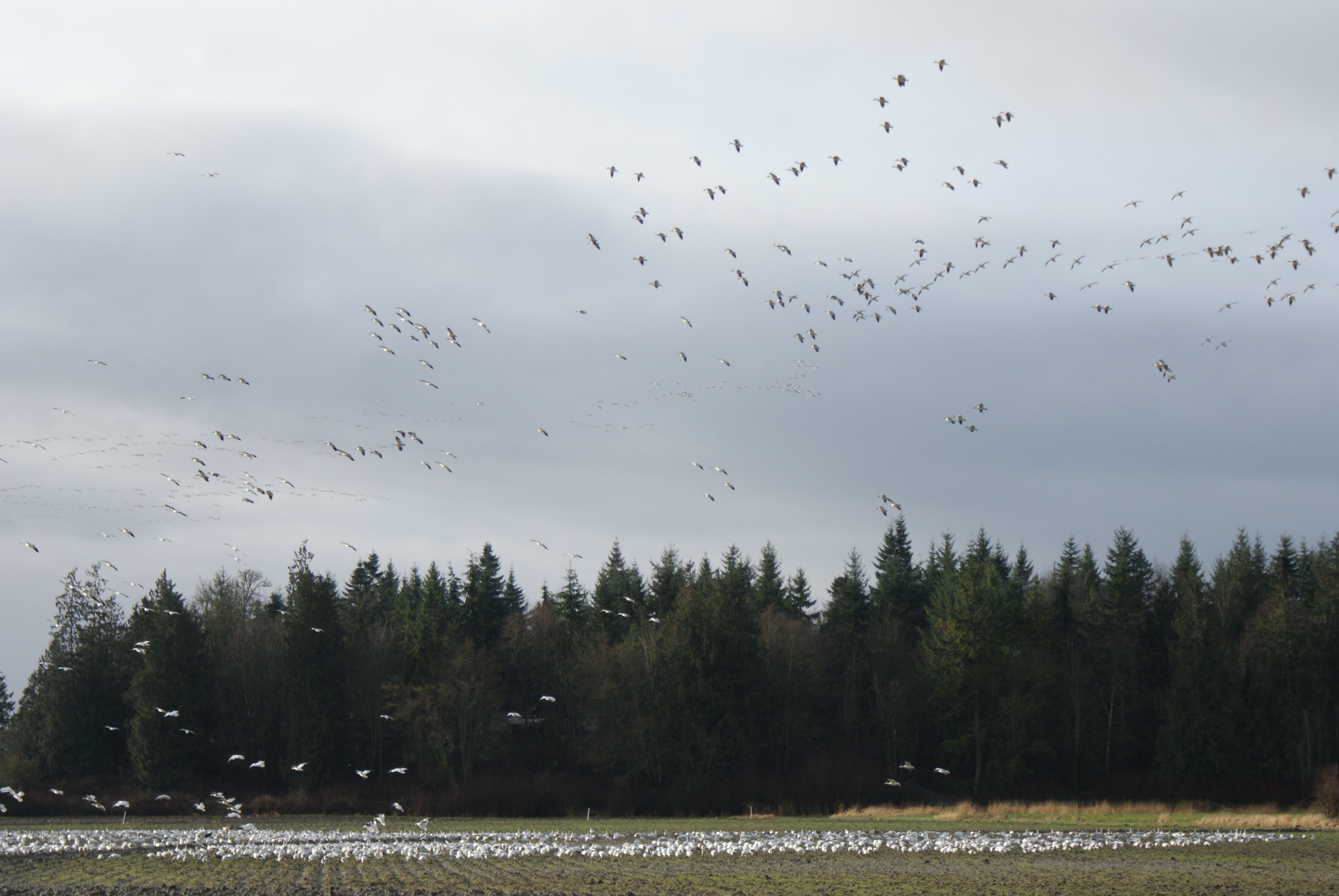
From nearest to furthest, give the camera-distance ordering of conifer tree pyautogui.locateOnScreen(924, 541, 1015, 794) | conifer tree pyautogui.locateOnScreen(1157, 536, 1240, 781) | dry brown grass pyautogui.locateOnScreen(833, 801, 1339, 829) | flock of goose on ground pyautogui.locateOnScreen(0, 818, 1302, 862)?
flock of goose on ground pyautogui.locateOnScreen(0, 818, 1302, 862) < dry brown grass pyautogui.locateOnScreen(833, 801, 1339, 829) < conifer tree pyautogui.locateOnScreen(1157, 536, 1240, 781) < conifer tree pyautogui.locateOnScreen(924, 541, 1015, 794)

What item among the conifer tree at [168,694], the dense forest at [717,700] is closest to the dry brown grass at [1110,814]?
the dense forest at [717,700]

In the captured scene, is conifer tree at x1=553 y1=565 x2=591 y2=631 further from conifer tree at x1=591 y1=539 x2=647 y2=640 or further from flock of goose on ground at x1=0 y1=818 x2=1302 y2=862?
flock of goose on ground at x1=0 y1=818 x2=1302 y2=862

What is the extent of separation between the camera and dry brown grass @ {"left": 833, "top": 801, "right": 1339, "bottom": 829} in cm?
5300

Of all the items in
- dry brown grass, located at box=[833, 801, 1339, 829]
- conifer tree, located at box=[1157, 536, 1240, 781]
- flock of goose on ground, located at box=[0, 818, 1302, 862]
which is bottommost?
dry brown grass, located at box=[833, 801, 1339, 829]

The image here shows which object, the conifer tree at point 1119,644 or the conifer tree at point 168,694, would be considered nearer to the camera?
the conifer tree at point 168,694

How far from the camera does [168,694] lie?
7356 cm

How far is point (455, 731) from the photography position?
74500mm

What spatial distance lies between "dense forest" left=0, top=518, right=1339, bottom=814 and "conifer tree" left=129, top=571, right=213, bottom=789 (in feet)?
0.60

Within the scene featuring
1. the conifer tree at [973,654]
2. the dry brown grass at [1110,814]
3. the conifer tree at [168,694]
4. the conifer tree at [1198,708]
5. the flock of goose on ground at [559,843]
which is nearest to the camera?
the flock of goose on ground at [559,843]

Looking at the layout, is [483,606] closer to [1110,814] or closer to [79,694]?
[79,694]

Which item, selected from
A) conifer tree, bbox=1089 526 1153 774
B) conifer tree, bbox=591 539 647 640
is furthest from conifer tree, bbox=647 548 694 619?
conifer tree, bbox=1089 526 1153 774

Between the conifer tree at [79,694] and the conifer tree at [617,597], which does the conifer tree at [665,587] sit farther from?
the conifer tree at [79,694]

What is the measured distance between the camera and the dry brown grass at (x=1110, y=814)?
53.0 m

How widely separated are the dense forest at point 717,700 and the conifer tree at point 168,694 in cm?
18
